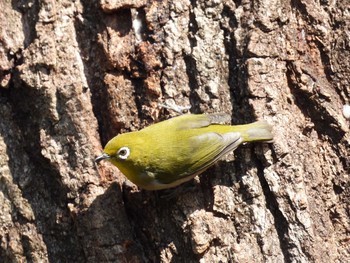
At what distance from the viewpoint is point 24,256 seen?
5391 mm

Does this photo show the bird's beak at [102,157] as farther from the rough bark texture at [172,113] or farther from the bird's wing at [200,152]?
the bird's wing at [200,152]

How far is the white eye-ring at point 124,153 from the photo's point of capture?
5.22 m

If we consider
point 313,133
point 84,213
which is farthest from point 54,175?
point 313,133

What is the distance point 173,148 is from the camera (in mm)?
5367

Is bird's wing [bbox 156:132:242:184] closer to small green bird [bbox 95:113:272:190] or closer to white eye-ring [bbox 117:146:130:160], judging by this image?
small green bird [bbox 95:113:272:190]

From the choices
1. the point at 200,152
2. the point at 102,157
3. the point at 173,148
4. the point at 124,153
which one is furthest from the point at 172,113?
the point at 102,157

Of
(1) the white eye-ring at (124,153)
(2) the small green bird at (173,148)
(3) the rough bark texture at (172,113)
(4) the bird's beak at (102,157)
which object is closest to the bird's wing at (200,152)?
(2) the small green bird at (173,148)

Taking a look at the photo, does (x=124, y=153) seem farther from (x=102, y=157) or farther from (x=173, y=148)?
(x=173, y=148)

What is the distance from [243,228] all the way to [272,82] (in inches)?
45.9

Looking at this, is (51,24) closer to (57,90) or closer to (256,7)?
(57,90)

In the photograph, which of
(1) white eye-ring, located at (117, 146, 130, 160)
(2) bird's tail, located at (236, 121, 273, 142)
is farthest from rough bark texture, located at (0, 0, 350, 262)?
(1) white eye-ring, located at (117, 146, 130, 160)

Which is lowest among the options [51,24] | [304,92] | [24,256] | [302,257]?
[302,257]

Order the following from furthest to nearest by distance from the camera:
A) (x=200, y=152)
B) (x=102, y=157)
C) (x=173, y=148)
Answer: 1. (x=173, y=148)
2. (x=200, y=152)
3. (x=102, y=157)

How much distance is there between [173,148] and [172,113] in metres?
0.28
